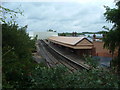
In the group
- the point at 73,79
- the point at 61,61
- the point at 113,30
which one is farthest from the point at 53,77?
the point at 61,61

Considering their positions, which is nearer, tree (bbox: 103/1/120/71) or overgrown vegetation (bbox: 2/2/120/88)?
overgrown vegetation (bbox: 2/2/120/88)

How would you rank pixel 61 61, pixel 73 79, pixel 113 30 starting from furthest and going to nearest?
pixel 61 61
pixel 113 30
pixel 73 79

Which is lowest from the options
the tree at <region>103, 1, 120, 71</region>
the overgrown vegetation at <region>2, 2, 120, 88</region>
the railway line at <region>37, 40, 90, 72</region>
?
the railway line at <region>37, 40, 90, 72</region>

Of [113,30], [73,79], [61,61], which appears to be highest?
[113,30]

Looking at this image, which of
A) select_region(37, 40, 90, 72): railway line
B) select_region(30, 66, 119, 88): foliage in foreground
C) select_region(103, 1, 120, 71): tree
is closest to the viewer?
select_region(30, 66, 119, 88): foliage in foreground

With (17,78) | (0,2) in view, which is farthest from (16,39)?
(17,78)

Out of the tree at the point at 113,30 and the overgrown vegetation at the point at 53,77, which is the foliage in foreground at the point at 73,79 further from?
the tree at the point at 113,30

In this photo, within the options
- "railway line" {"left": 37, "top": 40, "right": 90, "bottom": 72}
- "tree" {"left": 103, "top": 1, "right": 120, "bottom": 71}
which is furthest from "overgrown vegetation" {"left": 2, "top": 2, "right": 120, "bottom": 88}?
"tree" {"left": 103, "top": 1, "right": 120, "bottom": 71}

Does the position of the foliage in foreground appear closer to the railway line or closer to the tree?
the railway line

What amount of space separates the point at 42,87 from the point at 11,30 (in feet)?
5.20

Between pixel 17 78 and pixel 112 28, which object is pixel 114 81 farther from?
pixel 112 28

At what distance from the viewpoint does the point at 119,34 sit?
4.00 m

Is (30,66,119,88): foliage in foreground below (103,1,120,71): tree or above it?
below

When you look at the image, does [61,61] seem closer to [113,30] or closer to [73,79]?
[113,30]
